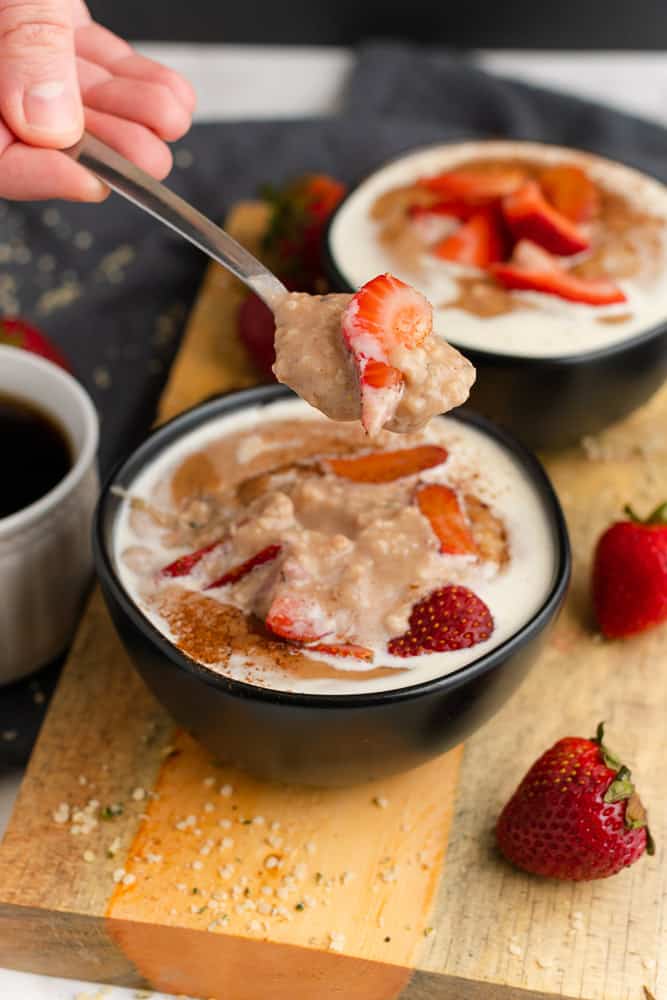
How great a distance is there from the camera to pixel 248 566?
72.6 inches

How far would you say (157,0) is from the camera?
4.28 metres

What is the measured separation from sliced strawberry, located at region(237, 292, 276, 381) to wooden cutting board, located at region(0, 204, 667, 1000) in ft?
2.74

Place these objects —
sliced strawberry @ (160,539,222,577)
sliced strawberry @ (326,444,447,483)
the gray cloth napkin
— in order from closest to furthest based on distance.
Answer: sliced strawberry @ (160,539,222,577)
sliced strawberry @ (326,444,447,483)
the gray cloth napkin

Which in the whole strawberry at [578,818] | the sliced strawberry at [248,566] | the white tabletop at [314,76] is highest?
the sliced strawberry at [248,566]

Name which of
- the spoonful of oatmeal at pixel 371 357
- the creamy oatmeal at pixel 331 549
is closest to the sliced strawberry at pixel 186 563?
the creamy oatmeal at pixel 331 549

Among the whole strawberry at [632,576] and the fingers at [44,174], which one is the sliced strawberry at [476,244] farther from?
the fingers at [44,174]


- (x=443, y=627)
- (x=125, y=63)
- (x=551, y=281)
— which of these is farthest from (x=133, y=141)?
(x=443, y=627)

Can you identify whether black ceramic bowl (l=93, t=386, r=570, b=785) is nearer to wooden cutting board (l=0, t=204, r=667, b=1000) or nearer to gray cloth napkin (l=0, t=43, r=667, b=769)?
wooden cutting board (l=0, t=204, r=667, b=1000)

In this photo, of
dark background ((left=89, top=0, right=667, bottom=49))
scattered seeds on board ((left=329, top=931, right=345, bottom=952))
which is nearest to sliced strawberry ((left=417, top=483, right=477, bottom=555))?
scattered seeds on board ((left=329, top=931, right=345, bottom=952))

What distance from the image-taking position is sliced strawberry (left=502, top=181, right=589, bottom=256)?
2477 mm

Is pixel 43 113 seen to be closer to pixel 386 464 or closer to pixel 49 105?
pixel 49 105

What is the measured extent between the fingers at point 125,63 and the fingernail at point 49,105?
1.02ft

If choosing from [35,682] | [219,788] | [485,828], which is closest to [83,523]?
[35,682]

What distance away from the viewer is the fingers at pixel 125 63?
2148 millimetres
